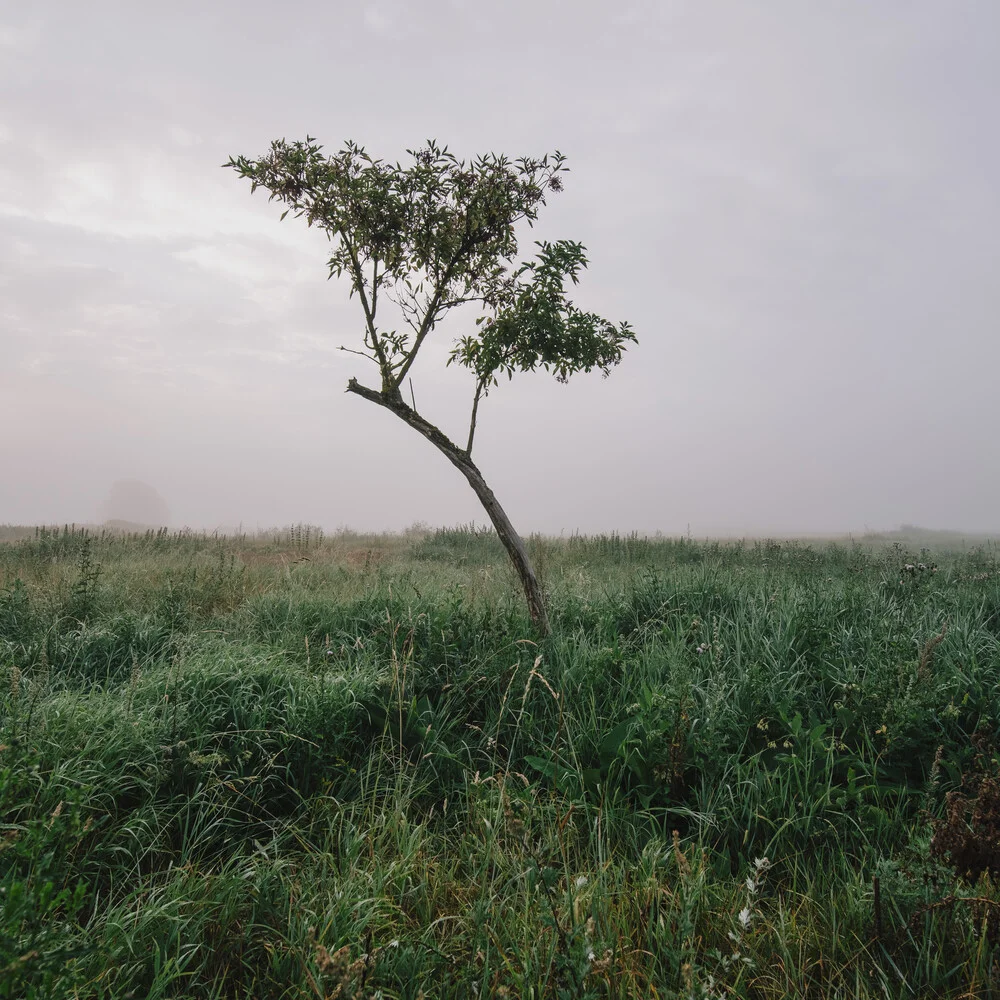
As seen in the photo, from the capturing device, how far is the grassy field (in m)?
2.31

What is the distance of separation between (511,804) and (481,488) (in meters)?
3.22

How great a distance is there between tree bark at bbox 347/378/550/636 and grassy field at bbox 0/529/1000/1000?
0.75 ft

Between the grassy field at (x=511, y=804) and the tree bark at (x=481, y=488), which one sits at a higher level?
the tree bark at (x=481, y=488)

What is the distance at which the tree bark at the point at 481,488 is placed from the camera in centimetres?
575

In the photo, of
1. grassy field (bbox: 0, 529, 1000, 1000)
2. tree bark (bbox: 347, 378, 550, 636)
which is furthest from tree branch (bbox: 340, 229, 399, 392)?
grassy field (bbox: 0, 529, 1000, 1000)

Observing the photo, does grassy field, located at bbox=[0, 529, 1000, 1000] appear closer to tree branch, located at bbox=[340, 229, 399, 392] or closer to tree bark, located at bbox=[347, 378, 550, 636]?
tree bark, located at bbox=[347, 378, 550, 636]

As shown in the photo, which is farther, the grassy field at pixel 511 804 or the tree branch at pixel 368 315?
the tree branch at pixel 368 315

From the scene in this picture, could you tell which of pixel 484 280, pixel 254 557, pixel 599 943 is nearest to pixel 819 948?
pixel 599 943

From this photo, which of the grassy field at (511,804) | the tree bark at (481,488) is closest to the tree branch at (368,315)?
the tree bark at (481,488)

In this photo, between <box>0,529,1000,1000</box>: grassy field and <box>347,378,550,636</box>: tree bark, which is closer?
<box>0,529,1000,1000</box>: grassy field

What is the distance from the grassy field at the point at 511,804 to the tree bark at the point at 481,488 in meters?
0.23

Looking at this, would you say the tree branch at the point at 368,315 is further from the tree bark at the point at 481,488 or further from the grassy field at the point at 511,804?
the grassy field at the point at 511,804

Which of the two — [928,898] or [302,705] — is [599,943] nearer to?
[928,898]

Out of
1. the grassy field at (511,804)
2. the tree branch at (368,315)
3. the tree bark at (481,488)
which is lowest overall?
the grassy field at (511,804)
